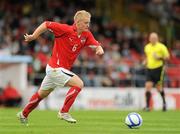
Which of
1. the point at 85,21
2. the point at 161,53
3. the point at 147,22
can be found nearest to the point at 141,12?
the point at 147,22

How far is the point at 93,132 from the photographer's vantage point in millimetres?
13625

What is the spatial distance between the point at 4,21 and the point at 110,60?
5.75 metres

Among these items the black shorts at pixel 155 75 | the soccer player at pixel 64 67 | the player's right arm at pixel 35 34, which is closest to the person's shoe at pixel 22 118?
the soccer player at pixel 64 67

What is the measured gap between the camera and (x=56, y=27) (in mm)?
14984

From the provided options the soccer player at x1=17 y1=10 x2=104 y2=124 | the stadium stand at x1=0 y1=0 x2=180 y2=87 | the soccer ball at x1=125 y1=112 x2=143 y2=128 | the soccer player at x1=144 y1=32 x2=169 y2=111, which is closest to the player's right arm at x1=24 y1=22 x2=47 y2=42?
the soccer player at x1=17 y1=10 x2=104 y2=124

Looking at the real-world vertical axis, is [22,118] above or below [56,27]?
below

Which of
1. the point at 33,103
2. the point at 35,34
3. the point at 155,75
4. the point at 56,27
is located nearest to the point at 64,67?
the point at 56,27

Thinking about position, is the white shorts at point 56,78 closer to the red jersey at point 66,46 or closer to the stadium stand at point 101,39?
the red jersey at point 66,46

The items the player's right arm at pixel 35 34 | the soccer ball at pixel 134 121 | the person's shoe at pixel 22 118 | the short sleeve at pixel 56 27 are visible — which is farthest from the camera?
the person's shoe at pixel 22 118

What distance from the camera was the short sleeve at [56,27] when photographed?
14.9 metres

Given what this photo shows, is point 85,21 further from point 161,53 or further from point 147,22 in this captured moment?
point 147,22

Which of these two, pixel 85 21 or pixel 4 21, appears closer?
pixel 85 21

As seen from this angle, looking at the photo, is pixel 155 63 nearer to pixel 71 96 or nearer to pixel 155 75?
pixel 155 75

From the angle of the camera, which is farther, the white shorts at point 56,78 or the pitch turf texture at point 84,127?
the white shorts at point 56,78
